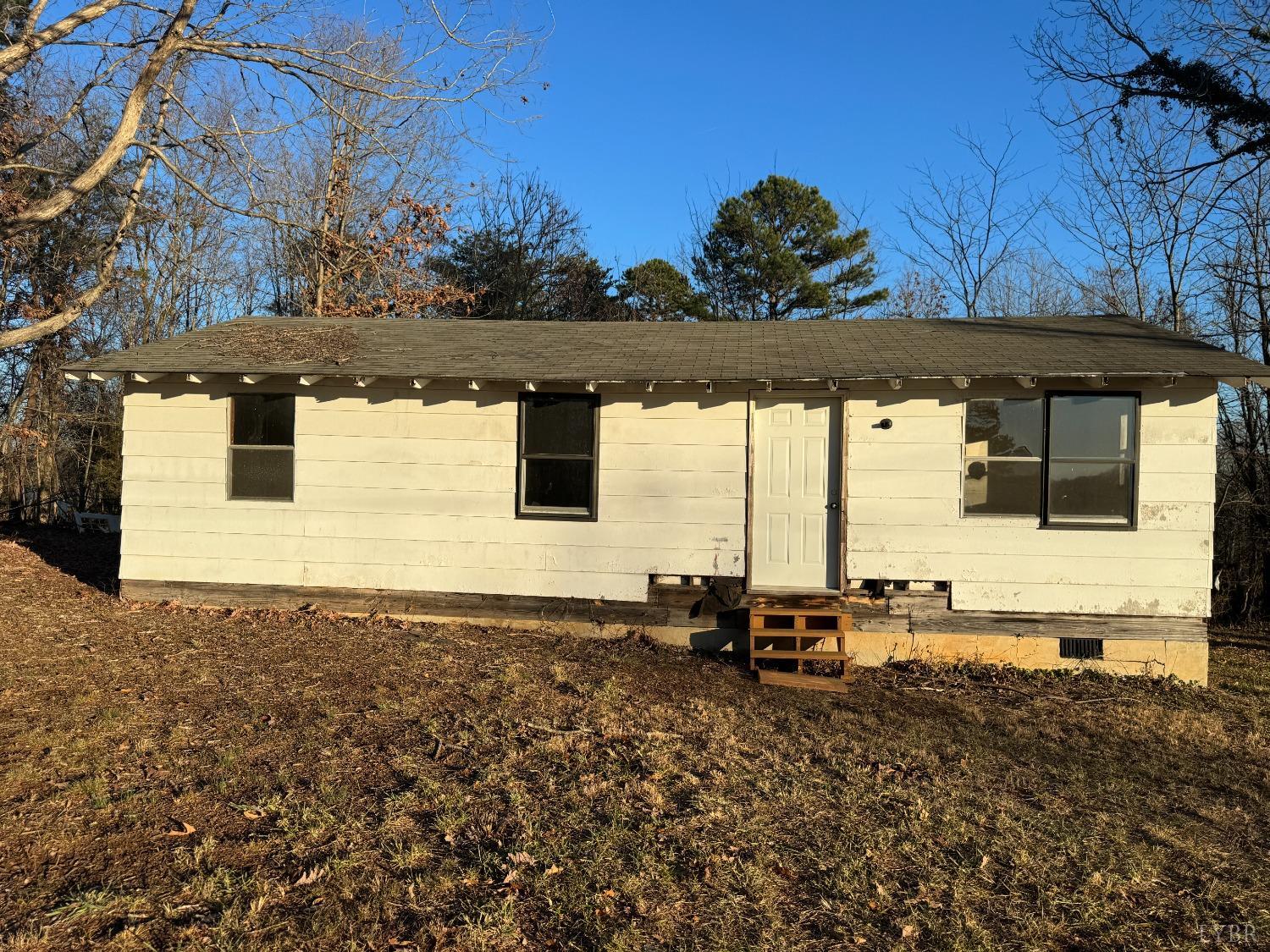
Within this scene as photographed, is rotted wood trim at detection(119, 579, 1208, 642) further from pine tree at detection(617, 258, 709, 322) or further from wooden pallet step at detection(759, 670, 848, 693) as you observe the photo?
pine tree at detection(617, 258, 709, 322)

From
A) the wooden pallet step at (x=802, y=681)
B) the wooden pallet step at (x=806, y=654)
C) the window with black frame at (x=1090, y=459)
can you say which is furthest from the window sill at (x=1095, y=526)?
the wooden pallet step at (x=802, y=681)

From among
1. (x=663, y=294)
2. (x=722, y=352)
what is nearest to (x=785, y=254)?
(x=663, y=294)

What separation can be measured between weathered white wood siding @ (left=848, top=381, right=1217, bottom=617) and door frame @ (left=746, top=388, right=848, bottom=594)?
0.07m

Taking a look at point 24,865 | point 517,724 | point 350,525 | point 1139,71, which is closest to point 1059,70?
point 1139,71

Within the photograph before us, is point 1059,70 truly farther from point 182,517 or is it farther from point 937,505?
point 182,517

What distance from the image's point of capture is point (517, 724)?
569 centimetres

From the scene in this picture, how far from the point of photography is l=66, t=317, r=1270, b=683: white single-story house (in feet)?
26.0

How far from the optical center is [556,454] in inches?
347

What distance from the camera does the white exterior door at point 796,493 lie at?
8430 mm

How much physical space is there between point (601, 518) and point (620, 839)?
4870 millimetres

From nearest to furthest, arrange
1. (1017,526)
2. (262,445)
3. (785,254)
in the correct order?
(1017,526) → (262,445) → (785,254)

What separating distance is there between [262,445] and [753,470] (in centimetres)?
569

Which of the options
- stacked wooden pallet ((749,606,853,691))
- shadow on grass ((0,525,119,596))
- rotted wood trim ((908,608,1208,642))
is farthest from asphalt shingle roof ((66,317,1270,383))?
shadow on grass ((0,525,119,596))

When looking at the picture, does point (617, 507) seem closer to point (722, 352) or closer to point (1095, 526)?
point (722, 352)
